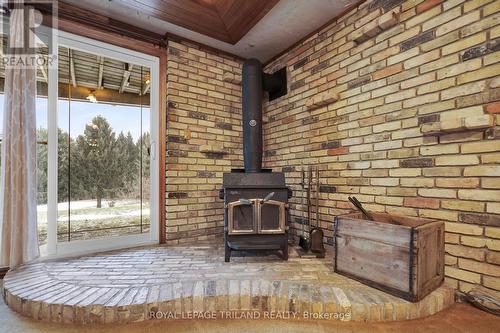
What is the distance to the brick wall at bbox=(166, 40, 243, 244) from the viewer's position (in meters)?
2.57

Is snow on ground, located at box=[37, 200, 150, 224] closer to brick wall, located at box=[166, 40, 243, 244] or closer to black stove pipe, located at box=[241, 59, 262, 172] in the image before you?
brick wall, located at box=[166, 40, 243, 244]

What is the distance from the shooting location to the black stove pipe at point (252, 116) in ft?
7.75

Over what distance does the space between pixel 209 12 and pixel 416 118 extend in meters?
1.94

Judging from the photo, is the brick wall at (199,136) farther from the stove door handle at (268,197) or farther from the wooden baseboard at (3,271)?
the wooden baseboard at (3,271)

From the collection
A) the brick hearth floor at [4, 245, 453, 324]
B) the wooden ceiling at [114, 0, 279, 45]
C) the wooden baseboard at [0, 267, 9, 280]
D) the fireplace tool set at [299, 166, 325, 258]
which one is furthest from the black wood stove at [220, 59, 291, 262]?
the wooden baseboard at [0, 267, 9, 280]

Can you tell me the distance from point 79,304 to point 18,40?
207cm

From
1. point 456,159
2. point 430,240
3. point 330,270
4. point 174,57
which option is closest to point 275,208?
point 330,270

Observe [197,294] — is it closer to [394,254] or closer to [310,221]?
[394,254]

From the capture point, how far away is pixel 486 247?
1389mm

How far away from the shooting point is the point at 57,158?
6.97 ft

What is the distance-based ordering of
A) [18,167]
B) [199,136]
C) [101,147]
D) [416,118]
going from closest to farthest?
[416,118]
[18,167]
[101,147]
[199,136]

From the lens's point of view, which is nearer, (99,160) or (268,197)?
(268,197)

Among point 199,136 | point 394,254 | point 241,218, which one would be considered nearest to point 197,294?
point 241,218

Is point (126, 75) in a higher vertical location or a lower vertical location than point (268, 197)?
higher
